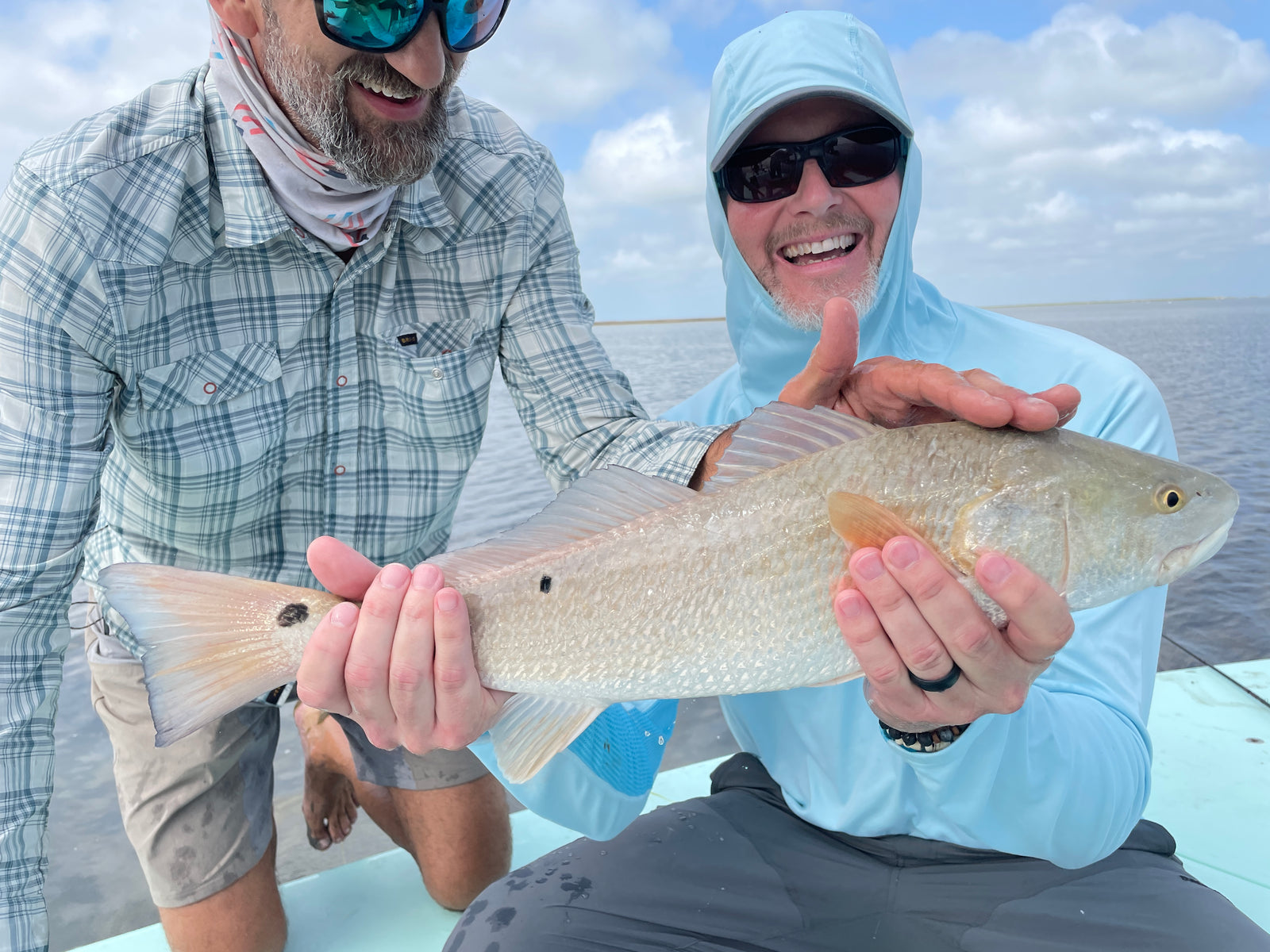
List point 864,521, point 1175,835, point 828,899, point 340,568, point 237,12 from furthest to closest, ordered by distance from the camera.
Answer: point 1175,835 < point 237,12 < point 828,899 < point 340,568 < point 864,521

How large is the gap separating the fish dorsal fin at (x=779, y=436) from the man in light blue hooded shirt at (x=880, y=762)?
27 centimetres

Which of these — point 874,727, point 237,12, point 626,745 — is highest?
point 237,12

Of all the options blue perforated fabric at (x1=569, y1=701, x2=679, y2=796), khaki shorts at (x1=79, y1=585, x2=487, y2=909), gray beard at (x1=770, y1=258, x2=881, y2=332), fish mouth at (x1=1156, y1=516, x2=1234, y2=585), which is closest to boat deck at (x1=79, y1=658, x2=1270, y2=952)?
khaki shorts at (x1=79, y1=585, x2=487, y2=909)

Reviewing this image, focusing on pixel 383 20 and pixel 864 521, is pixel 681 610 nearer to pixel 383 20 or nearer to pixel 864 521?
pixel 864 521

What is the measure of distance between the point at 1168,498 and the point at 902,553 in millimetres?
644

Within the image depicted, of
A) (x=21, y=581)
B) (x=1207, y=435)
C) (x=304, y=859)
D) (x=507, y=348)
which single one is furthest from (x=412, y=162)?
(x=1207, y=435)

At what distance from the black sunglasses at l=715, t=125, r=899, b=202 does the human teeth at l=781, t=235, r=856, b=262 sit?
0.66 feet

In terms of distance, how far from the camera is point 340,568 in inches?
84.3

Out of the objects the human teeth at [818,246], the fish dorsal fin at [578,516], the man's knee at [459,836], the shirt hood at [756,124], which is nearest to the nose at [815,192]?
the human teeth at [818,246]

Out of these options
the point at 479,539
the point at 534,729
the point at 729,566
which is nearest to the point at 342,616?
the point at 534,729

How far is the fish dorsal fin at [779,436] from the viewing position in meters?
2.08

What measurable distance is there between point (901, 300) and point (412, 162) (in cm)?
196

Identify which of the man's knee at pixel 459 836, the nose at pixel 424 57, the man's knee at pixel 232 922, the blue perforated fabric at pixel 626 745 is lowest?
the man's knee at pixel 232 922

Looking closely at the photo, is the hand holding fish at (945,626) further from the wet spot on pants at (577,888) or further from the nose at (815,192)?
the nose at (815,192)
